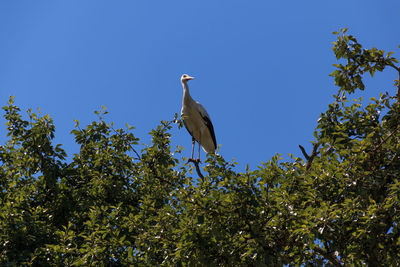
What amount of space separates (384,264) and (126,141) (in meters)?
5.13


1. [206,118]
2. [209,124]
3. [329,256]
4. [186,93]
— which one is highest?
[186,93]

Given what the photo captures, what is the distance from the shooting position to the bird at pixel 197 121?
14.2m

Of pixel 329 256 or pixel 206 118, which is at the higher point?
pixel 206 118

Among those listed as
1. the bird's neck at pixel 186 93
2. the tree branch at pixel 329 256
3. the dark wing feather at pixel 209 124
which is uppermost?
the bird's neck at pixel 186 93

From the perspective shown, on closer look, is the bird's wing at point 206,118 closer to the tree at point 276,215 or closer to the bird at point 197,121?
the bird at point 197,121

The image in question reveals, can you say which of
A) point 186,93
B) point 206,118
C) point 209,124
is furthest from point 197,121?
point 186,93

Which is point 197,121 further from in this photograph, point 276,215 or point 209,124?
point 276,215

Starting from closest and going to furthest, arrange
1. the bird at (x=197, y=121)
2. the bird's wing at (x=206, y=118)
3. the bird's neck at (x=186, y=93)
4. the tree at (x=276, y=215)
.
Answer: the tree at (x=276, y=215), the bird at (x=197, y=121), the bird's wing at (x=206, y=118), the bird's neck at (x=186, y=93)

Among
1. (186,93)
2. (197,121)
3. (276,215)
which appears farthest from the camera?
(186,93)

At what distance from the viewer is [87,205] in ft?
28.3

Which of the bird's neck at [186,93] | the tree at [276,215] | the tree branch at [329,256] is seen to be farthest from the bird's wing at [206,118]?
the tree branch at [329,256]

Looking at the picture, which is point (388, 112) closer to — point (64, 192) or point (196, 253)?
point (196, 253)

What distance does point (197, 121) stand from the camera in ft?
46.5

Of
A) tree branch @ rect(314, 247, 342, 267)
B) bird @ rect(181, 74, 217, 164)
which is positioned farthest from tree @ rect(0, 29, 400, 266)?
bird @ rect(181, 74, 217, 164)
